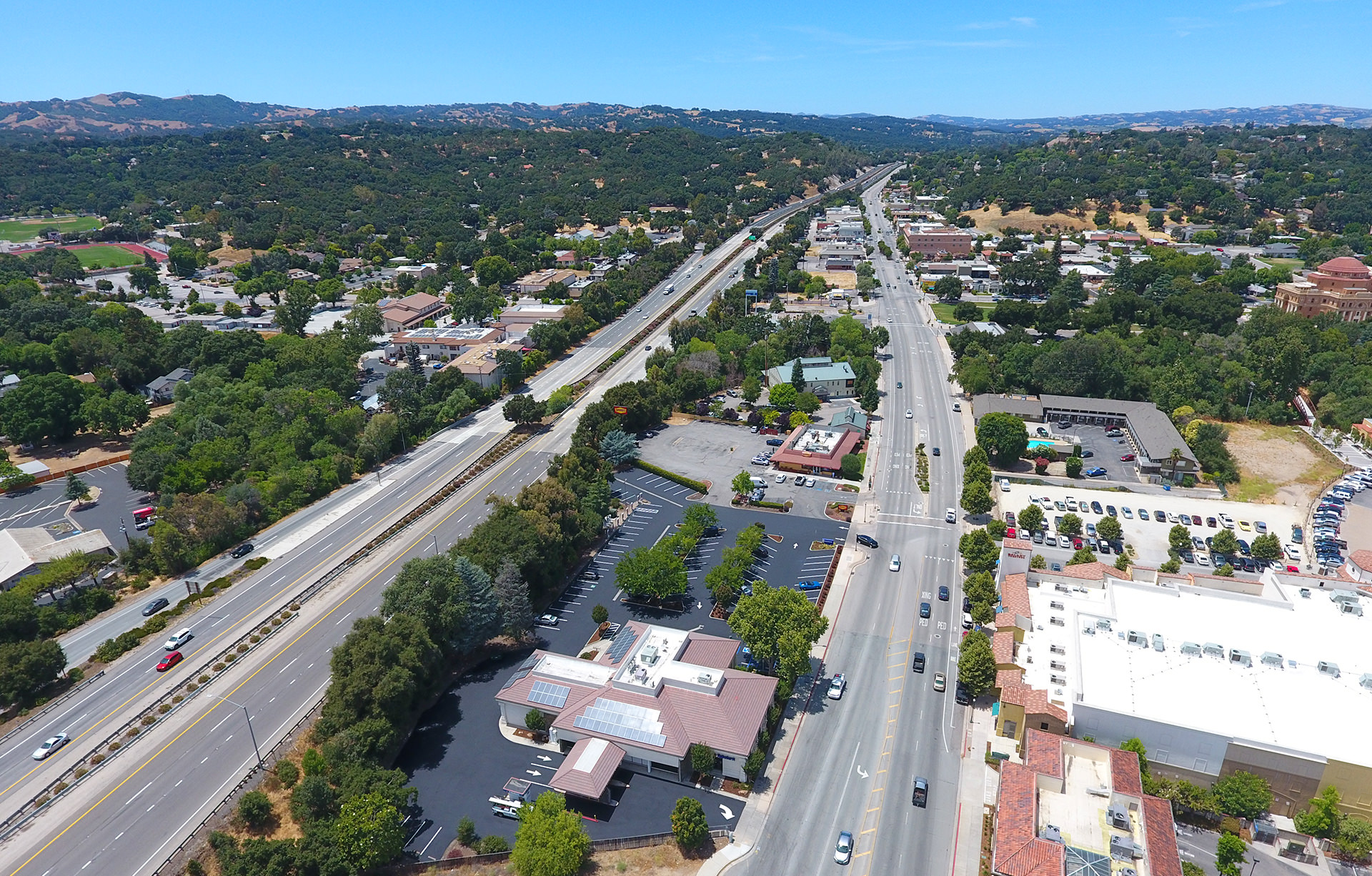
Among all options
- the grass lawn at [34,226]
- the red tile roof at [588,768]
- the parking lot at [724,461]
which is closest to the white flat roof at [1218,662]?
the parking lot at [724,461]

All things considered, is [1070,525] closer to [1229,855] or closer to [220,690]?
[1229,855]

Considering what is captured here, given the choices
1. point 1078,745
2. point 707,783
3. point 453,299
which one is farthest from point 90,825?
point 453,299

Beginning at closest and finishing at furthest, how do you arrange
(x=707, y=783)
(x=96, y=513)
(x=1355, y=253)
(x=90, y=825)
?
(x=90, y=825) → (x=707, y=783) → (x=96, y=513) → (x=1355, y=253)

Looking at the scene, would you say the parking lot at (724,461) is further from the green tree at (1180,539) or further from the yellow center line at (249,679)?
the green tree at (1180,539)

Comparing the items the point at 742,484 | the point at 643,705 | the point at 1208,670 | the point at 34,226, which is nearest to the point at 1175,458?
the point at 1208,670

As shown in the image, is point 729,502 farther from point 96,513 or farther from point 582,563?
point 96,513

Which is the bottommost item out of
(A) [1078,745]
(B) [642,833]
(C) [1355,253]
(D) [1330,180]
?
(B) [642,833]

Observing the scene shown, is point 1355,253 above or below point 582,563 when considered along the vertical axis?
above

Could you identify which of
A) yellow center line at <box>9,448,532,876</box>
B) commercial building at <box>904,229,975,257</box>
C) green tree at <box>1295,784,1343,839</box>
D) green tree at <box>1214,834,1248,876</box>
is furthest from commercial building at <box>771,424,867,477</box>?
commercial building at <box>904,229,975,257</box>
